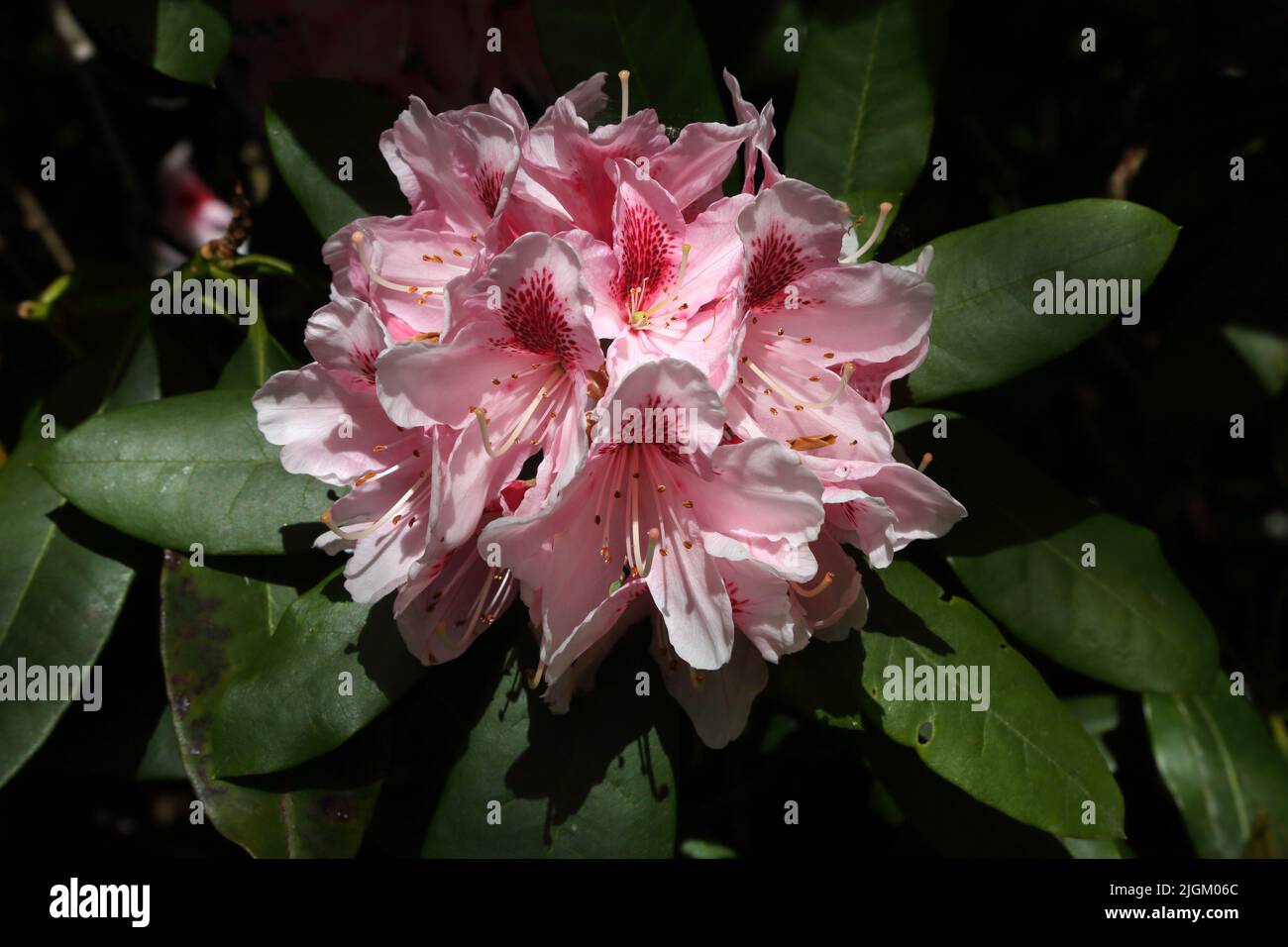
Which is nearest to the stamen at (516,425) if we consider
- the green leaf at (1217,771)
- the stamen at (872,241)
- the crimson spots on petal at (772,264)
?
the crimson spots on petal at (772,264)

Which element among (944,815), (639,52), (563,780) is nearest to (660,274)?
(639,52)

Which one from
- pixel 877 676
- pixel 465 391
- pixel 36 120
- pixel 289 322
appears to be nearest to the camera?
pixel 465 391

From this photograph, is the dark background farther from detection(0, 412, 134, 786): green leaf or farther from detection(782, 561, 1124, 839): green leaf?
detection(782, 561, 1124, 839): green leaf

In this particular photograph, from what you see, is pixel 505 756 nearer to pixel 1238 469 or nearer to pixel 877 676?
pixel 877 676

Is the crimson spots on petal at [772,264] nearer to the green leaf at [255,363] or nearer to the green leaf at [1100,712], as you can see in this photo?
the green leaf at [255,363]

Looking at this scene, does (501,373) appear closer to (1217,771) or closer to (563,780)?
(563,780)

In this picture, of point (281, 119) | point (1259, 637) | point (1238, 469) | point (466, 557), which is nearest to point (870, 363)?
point (466, 557)
